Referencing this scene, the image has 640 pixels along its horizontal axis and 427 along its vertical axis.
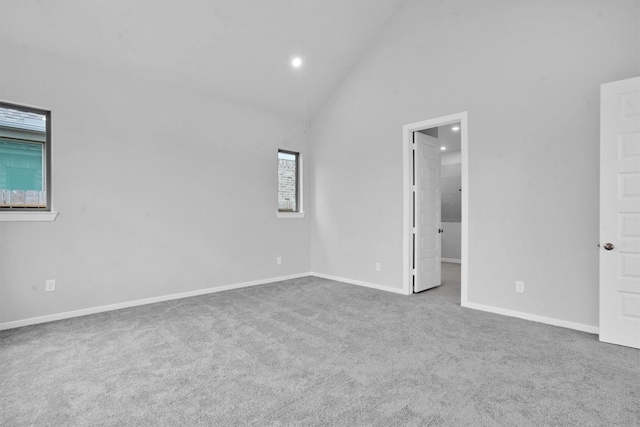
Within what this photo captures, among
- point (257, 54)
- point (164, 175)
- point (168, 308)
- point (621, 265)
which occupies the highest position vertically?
point (257, 54)

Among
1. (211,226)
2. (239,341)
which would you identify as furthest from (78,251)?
(239,341)

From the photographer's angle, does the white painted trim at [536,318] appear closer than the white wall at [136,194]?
Yes

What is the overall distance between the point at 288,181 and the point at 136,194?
2.53m

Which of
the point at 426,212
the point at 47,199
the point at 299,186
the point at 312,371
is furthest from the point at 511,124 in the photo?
the point at 47,199

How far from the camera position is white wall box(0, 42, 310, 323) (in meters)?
3.47

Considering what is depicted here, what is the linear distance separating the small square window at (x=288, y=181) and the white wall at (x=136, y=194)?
306 millimetres

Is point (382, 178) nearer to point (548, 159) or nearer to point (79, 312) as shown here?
point (548, 159)

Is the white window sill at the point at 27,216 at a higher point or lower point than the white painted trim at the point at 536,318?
higher

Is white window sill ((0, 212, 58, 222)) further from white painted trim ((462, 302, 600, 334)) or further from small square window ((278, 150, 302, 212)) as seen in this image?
white painted trim ((462, 302, 600, 334))

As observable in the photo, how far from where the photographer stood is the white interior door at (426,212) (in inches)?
187

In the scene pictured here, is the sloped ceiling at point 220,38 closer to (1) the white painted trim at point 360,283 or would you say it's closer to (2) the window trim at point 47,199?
(2) the window trim at point 47,199

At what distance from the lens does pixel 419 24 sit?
4547 mm

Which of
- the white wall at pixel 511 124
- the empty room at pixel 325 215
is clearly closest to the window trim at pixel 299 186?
the empty room at pixel 325 215

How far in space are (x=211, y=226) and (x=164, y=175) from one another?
95 cm
